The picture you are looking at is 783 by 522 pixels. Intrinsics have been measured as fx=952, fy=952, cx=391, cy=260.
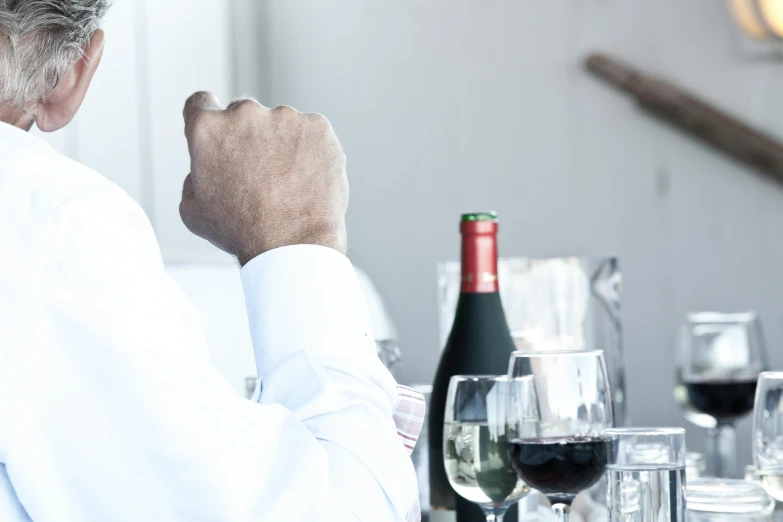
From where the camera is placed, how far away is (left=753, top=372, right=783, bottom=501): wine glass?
0.78 meters

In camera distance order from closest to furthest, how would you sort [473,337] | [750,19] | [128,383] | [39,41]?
[128,383], [39,41], [473,337], [750,19]

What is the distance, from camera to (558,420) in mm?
696

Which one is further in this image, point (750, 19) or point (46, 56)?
point (750, 19)

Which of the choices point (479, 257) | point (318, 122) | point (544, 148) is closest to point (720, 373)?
point (479, 257)

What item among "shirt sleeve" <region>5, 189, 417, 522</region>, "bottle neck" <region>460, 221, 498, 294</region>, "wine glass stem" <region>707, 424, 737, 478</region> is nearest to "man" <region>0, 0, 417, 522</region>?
"shirt sleeve" <region>5, 189, 417, 522</region>

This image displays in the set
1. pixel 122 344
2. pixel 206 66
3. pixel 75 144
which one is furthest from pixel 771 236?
pixel 122 344

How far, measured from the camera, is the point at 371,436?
22.8 inches

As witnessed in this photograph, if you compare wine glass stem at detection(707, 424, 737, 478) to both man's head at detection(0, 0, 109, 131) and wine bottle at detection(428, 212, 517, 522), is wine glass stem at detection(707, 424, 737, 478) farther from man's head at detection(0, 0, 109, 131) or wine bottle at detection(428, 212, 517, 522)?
man's head at detection(0, 0, 109, 131)

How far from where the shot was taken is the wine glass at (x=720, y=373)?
1.16 m

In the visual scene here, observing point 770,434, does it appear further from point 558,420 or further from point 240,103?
point 240,103

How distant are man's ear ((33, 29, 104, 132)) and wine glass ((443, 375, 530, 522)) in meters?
0.35

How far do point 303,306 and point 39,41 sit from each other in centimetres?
23

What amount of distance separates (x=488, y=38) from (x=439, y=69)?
16 centimetres

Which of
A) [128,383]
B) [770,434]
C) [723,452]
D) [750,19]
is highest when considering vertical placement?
[750,19]
